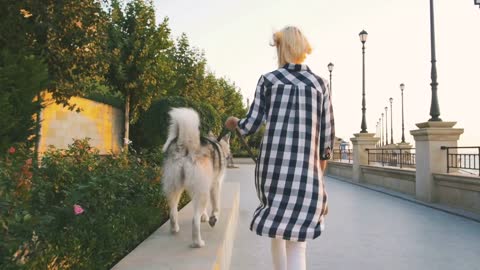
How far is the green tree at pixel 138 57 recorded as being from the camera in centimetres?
2247

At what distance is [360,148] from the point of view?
20.9 meters

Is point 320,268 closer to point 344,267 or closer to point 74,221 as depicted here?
point 344,267

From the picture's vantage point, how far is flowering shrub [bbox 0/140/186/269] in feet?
10.9

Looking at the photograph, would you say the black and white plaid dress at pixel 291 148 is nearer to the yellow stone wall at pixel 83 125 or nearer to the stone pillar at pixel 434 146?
the stone pillar at pixel 434 146

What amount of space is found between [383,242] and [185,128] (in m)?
4.06

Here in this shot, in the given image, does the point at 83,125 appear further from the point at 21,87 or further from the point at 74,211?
the point at 74,211

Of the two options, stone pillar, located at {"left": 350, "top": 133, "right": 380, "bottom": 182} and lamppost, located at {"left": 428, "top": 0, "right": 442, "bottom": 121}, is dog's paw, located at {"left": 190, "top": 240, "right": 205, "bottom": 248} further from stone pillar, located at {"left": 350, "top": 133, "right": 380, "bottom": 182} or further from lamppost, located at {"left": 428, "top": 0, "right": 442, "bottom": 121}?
stone pillar, located at {"left": 350, "top": 133, "right": 380, "bottom": 182}

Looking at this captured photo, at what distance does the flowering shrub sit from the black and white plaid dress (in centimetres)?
165

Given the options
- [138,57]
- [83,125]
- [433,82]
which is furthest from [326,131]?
[138,57]

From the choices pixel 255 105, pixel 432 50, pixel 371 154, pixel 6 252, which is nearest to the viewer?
pixel 6 252

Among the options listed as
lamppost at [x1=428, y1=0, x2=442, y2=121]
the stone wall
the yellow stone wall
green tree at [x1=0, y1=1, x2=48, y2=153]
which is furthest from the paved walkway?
the stone wall

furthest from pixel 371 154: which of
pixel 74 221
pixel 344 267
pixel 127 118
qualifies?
pixel 74 221

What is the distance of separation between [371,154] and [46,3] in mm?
15504

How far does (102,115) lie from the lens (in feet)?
74.4
